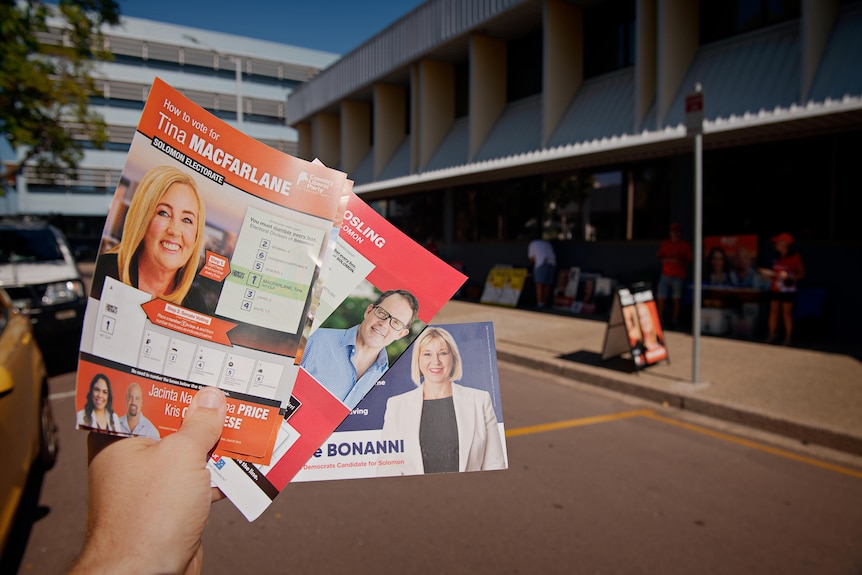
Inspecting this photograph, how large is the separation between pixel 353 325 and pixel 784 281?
9578 millimetres

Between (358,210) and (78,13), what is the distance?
1958cm

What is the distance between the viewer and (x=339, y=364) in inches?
46.0

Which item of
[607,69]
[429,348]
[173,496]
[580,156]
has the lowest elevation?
[173,496]

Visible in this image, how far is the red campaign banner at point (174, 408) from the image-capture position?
1040 millimetres

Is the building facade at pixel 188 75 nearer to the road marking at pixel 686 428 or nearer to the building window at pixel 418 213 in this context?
the building window at pixel 418 213

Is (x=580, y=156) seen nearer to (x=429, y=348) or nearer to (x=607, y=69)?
(x=607, y=69)

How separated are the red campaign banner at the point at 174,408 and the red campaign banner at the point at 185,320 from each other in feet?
0.31

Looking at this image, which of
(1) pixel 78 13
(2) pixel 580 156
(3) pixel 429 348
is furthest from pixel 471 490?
(1) pixel 78 13

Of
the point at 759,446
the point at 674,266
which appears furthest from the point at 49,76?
the point at 759,446

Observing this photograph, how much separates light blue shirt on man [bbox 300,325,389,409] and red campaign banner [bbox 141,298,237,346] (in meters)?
0.17

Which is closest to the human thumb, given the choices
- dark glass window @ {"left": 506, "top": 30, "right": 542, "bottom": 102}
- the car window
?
the car window

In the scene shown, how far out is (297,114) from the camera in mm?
20234

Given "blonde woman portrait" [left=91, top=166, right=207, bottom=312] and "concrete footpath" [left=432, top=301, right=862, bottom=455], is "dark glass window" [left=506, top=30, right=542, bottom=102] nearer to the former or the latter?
"concrete footpath" [left=432, top=301, right=862, bottom=455]

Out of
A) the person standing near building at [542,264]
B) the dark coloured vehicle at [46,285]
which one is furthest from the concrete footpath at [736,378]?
the dark coloured vehicle at [46,285]
